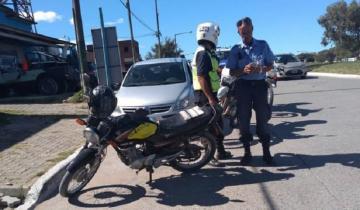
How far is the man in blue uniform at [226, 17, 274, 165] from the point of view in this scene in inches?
286

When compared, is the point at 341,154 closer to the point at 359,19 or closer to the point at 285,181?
the point at 285,181

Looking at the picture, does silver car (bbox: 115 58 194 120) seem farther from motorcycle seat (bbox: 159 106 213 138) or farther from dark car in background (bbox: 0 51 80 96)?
dark car in background (bbox: 0 51 80 96)

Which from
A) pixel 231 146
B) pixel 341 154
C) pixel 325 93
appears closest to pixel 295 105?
pixel 325 93

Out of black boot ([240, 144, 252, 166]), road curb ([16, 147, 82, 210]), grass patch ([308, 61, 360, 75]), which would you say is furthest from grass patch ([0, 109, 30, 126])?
grass patch ([308, 61, 360, 75])

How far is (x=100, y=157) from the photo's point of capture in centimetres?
665

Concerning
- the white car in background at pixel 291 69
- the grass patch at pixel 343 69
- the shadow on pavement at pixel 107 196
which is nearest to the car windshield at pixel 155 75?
the shadow on pavement at pixel 107 196

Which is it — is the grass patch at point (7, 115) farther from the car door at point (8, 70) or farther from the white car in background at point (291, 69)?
the white car in background at point (291, 69)

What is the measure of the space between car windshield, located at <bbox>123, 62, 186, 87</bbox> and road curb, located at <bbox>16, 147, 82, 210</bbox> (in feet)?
12.5

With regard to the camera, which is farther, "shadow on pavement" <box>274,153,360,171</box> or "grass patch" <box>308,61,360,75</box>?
"grass patch" <box>308,61,360,75</box>

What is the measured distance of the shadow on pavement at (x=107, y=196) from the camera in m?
6.21

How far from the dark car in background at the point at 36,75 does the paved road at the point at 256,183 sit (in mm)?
13683

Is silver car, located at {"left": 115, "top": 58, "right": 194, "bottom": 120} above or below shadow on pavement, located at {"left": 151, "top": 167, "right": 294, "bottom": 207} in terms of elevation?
above

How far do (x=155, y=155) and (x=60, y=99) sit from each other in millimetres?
13338

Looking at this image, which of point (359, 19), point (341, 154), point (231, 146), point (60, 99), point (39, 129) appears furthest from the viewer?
point (359, 19)
